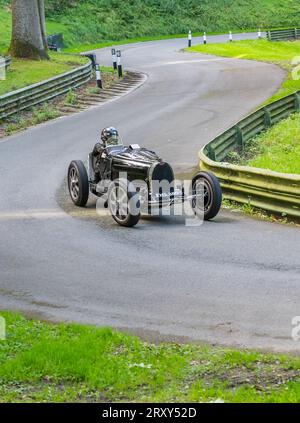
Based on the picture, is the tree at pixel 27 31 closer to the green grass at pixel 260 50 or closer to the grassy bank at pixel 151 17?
the green grass at pixel 260 50

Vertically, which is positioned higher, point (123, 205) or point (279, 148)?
point (123, 205)

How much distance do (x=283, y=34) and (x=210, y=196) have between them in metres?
42.2

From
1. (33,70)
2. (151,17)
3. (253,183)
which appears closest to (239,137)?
(253,183)

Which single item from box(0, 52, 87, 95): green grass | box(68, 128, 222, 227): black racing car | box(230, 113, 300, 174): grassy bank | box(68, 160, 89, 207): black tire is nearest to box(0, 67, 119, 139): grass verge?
box(0, 52, 87, 95): green grass

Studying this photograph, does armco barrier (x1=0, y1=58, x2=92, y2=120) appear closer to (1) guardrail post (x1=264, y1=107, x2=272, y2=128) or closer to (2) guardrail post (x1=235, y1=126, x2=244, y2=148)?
(1) guardrail post (x1=264, y1=107, x2=272, y2=128)

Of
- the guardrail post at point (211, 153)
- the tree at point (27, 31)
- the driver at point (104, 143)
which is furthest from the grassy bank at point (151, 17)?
the driver at point (104, 143)

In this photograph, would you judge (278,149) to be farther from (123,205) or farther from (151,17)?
(151,17)

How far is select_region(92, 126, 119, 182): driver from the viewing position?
14.8m

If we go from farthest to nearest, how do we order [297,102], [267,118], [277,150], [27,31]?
[27,31]
[297,102]
[267,118]
[277,150]

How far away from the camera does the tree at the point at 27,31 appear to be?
32.7 meters

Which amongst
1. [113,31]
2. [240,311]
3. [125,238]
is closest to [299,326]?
[240,311]

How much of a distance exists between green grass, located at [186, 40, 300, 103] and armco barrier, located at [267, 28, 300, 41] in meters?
1.19

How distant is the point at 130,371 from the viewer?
25.2 feet

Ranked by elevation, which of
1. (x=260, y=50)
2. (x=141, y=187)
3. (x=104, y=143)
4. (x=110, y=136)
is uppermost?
(x=110, y=136)
